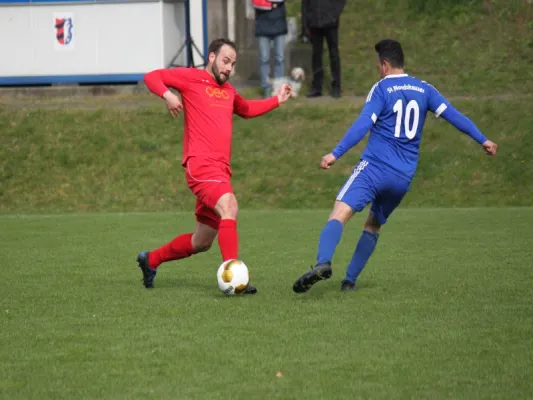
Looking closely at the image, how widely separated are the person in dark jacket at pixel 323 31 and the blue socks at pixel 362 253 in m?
11.5

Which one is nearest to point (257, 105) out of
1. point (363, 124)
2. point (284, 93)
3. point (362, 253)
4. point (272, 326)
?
point (284, 93)

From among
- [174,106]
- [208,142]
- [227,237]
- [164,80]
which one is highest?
[164,80]

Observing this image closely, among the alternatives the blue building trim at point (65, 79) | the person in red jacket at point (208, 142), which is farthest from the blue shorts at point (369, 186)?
the blue building trim at point (65, 79)

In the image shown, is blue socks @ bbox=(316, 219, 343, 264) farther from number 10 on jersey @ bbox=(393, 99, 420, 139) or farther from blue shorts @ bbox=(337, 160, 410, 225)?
number 10 on jersey @ bbox=(393, 99, 420, 139)

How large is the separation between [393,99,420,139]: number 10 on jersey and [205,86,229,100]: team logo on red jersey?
1.33m

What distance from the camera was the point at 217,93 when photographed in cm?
918

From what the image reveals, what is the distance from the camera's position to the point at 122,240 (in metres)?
13.5

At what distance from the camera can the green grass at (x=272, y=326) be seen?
608 centimetres

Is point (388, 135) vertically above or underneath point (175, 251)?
above

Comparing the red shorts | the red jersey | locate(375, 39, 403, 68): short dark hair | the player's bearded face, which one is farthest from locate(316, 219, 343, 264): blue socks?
the player's bearded face

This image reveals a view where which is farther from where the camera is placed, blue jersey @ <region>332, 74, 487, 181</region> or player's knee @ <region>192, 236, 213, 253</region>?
player's knee @ <region>192, 236, 213, 253</region>

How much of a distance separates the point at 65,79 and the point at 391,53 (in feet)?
46.2

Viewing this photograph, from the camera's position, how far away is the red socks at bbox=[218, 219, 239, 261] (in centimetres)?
875

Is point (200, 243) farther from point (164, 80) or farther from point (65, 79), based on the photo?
point (65, 79)
